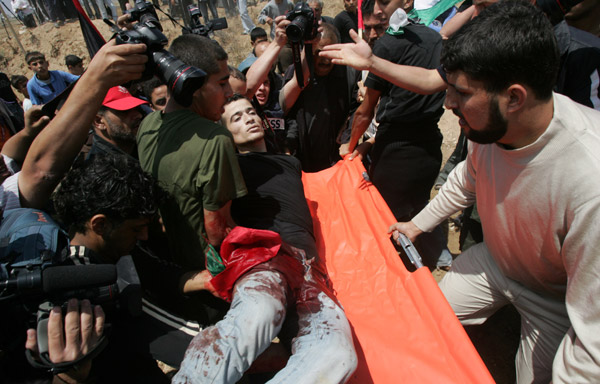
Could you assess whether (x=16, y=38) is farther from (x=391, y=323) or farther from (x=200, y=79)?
(x=391, y=323)

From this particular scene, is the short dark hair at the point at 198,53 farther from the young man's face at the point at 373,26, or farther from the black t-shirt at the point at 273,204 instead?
the young man's face at the point at 373,26

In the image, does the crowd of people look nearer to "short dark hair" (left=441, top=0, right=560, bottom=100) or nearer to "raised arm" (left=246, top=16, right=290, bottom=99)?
"short dark hair" (left=441, top=0, right=560, bottom=100)

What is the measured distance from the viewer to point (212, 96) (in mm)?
1752

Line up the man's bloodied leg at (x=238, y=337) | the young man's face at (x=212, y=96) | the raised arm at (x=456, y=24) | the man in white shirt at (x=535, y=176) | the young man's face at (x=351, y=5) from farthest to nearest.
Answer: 1. the young man's face at (x=351, y=5)
2. the raised arm at (x=456, y=24)
3. the young man's face at (x=212, y=96)
4. the man's bloodied leg at (x=238, y=337)
5. the man in white shirt at (x=535, y=176)

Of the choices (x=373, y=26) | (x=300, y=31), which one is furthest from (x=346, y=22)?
(x=300, y=31)

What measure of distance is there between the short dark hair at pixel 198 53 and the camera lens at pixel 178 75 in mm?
183

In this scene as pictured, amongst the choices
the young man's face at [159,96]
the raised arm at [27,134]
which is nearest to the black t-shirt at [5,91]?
the young man's face at [159,96]

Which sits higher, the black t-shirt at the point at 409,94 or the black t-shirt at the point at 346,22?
the black t-shirt at the point at 346,22

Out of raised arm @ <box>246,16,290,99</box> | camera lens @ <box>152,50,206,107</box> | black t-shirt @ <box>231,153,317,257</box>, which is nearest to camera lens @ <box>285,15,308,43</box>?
raised arm @ <box>246,16,290,99</box>

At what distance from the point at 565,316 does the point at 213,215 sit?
1.72 m

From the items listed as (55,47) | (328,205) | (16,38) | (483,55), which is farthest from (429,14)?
(16,38)

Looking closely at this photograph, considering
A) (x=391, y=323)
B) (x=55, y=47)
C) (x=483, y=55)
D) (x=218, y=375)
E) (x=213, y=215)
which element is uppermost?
(x=55, y=47)

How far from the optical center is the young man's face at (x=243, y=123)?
2.41m

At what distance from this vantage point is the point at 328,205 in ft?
9.30
